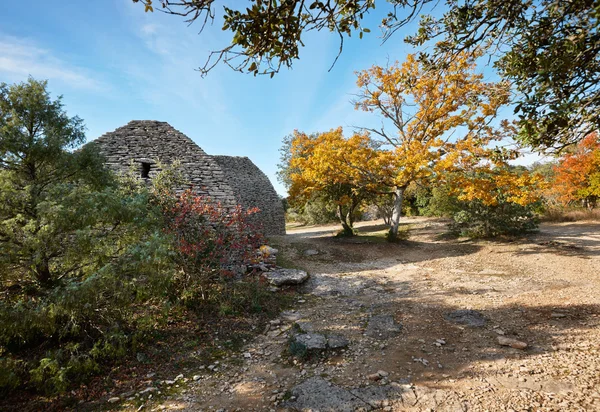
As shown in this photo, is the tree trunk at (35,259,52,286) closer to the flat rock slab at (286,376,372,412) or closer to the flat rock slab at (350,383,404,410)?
the flat rock slab at (286,376,372,412)

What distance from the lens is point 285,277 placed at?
8.09 meters

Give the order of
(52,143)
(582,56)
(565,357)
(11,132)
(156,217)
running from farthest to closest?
(156,217), (52,143), (11,132), (565,357), (582,56)

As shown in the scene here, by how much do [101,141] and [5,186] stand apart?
603 cm

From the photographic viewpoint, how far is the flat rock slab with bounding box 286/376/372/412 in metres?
3.21

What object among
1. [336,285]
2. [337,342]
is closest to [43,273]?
[337,342]

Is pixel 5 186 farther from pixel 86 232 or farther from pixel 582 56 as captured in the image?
pixel 582 56

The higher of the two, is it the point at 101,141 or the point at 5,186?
the point at 101,141

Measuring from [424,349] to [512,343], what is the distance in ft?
4.58

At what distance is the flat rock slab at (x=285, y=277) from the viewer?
7898 millimetres

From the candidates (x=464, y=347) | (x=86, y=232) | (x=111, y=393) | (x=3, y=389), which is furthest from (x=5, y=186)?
(x=464, y=347)

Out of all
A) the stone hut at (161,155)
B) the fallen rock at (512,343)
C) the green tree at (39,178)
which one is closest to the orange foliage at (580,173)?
the fallen rock at (512,343)

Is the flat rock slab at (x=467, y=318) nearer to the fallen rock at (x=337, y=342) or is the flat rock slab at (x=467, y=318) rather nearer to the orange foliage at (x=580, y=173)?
the fallen rock at (x=337, y=342)

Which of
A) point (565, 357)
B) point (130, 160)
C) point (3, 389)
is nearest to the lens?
point (3, 389)

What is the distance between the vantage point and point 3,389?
3.63 meters
